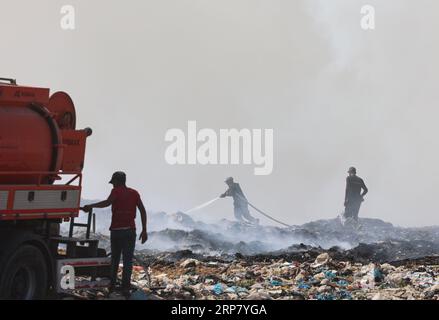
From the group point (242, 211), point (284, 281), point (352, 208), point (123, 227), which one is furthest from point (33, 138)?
point (352, 208)

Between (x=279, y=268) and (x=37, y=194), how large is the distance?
6.14 meters

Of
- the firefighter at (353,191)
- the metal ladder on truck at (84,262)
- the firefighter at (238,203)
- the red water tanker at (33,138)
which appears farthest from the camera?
the firefighter at (238,203)

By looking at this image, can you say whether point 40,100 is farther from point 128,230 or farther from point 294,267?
point 294,267

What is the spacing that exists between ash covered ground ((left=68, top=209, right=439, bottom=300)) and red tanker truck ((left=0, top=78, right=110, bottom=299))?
2.70 feet

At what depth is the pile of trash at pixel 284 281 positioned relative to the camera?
11863 millimetres

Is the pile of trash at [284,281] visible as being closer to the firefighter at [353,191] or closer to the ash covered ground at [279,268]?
the ash covered ground at [279,268]

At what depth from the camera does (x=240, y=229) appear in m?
25.5

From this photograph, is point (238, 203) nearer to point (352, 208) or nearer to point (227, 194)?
point (227, 194)

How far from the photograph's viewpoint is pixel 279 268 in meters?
14.9

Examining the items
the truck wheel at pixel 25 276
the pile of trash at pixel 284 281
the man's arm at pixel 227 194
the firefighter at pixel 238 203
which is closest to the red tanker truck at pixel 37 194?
the truck wheel at pixel 25 276

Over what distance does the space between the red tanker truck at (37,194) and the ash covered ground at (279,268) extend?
0.82m
